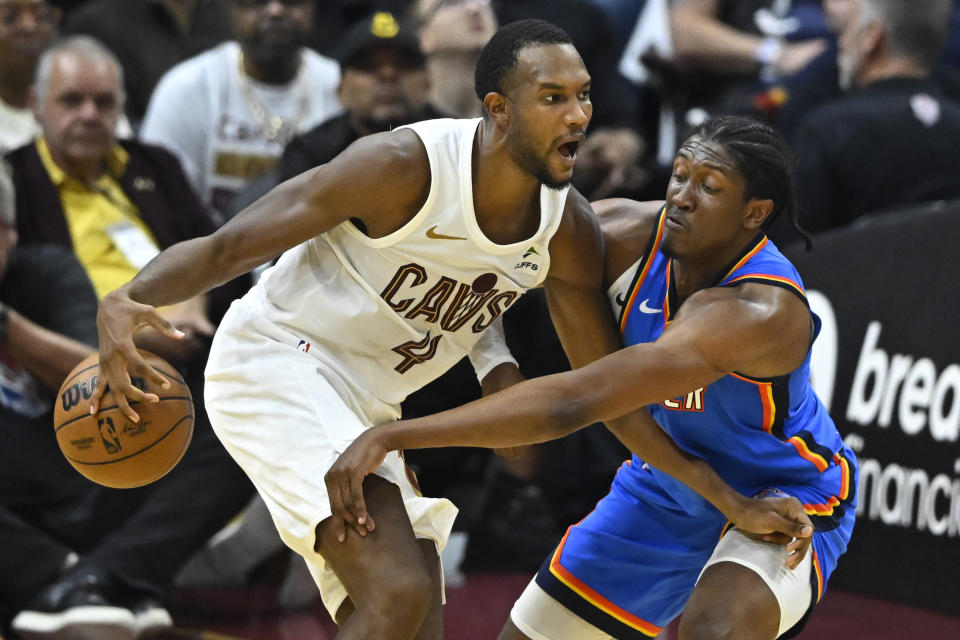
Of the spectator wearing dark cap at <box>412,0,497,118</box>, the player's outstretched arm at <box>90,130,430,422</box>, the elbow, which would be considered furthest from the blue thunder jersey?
the spectator wearing dark cap at <box>412,0,497,118</box>

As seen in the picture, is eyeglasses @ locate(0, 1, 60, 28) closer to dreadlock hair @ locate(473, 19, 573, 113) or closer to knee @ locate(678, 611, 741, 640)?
dreadlock hair @ locate(473, 19, 573, 113)

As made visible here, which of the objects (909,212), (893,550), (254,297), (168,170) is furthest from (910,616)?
(168,170)

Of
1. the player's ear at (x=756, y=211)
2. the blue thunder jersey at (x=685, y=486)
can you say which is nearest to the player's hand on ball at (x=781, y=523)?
the blue thunder jersey at (x=685, y=486)

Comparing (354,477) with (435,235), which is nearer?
(354,477)

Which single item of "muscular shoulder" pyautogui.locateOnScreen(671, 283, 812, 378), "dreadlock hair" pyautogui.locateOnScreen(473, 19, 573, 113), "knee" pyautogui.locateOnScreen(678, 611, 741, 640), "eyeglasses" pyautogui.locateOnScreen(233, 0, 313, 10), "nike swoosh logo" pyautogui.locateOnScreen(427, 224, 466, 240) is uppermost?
"dreadlock hair" pyautogui.locateOnScreen(473, 19, 573, 113)

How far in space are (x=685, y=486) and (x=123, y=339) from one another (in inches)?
60.4

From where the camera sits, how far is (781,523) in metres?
3.72

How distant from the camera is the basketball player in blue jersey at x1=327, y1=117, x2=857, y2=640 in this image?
11.8 ft

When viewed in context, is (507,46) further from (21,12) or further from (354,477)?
(21,12)

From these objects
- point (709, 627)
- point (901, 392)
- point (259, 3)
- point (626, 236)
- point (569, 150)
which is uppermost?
point (569, 150)

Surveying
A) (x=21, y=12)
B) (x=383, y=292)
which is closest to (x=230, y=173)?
(x=21, y=12)

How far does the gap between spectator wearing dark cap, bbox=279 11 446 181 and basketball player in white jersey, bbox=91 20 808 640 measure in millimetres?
2206

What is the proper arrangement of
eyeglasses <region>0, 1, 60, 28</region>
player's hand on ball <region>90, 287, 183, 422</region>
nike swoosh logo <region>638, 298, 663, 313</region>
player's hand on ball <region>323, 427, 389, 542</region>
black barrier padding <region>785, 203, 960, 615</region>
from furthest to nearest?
eyeglasses <region>0, 1, 60, 28</region>, black barrier padding <region>785, 203, 960, 615</region>, nike swoosh logo <region>638, 298, 663, 313</region>, player's hand on ball <region>90, 287, 183, 422</region>, player's hand on ball <region>323, 427, 389, 542</region>

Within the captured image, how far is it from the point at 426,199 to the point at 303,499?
0.81 meters
